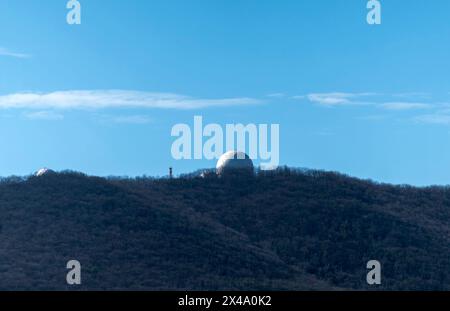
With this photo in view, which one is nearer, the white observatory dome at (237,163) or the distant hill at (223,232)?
the distant hill at (223,232)

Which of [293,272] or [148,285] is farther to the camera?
[293,272]

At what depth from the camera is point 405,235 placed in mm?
79812

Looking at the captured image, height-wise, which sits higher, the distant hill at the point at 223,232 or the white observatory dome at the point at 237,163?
the white observatory dome at the point at 237,163

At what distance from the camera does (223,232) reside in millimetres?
78125

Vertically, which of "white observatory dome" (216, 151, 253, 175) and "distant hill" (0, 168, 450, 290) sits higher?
"white observatory dome" (216, 151, 253, 175)

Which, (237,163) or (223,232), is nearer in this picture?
(223,232)

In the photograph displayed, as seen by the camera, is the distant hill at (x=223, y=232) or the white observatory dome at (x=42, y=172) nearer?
the distant hill at (x=223, y=232)

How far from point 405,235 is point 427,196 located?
13284mm

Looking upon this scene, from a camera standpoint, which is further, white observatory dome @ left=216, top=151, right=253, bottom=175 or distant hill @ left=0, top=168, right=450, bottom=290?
white observatory dome @ left=216, top=151, right=253, bottom=175

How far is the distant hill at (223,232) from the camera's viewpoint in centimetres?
6731

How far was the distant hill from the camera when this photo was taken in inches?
2650
